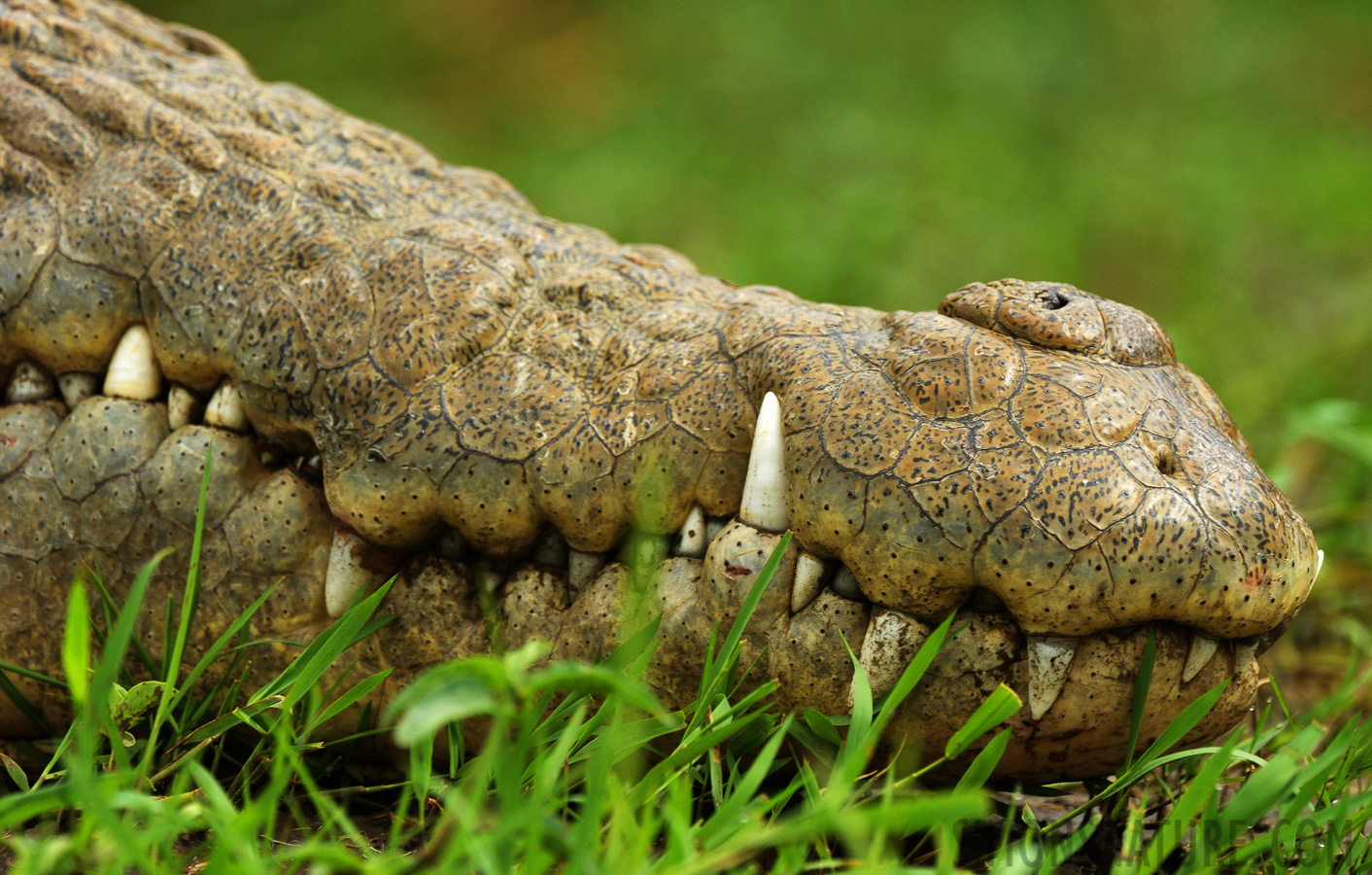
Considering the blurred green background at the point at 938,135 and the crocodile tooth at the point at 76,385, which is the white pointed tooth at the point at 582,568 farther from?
the blurred green background at the point at 938,135

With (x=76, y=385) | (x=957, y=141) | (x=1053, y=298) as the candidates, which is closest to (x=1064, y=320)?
(x=1053, y=298)

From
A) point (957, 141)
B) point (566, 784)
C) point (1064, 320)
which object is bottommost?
point (566, 784)

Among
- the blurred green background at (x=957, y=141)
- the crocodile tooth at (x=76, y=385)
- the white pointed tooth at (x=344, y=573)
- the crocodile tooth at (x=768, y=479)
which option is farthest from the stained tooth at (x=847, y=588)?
the blurred green background at (x=957, y=141)

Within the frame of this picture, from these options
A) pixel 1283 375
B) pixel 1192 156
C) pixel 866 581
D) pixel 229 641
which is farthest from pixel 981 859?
pixel 1192 156

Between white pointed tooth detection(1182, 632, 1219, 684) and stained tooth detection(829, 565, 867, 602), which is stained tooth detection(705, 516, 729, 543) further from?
white pointed tooth detection(1182, 632, 1219, 684)

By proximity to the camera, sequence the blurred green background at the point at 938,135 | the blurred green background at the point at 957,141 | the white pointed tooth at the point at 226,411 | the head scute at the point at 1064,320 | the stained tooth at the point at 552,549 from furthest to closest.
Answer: the blurred green background at the point at 938,135 → the blurred green background at the point at 957,141 → the white pointed tooth at the point at 226,411 → the stained tooth at the point at 552,549 → the head scute at the point at 1064,320

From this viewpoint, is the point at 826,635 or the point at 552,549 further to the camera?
the point at 552,549

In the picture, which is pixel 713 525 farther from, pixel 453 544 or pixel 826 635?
pixel 453 544
